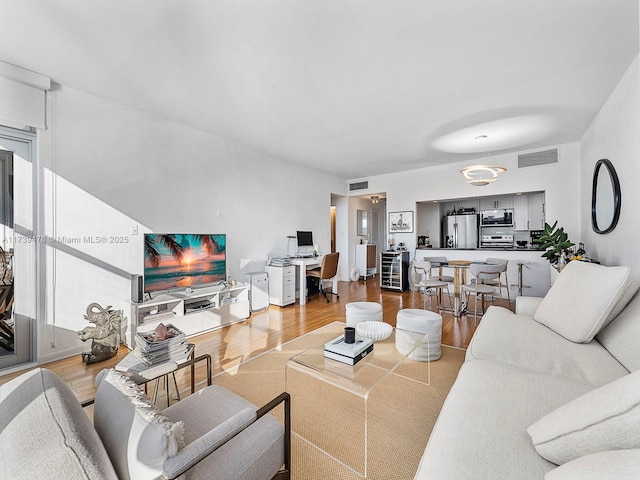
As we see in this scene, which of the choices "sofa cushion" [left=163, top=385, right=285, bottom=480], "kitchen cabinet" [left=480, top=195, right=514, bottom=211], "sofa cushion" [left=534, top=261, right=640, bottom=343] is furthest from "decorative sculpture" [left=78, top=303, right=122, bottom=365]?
"kitchen cabinet" [left=480, top=195, right=514, bottom=211]

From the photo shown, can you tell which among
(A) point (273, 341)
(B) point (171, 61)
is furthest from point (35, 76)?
(A) point (273, 341)

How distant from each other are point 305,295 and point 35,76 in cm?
432

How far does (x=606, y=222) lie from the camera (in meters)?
3.29

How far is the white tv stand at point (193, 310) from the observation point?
3.10 metres

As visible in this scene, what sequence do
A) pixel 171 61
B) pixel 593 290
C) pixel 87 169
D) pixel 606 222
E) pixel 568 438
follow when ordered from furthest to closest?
A: 1. pixel 606 222
2. pixel 87 169
3. pixel 171 61
4. pixel 593 290
5. pixel 568 438

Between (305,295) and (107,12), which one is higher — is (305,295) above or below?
below

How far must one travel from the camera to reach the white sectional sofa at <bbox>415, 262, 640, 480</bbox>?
750mm

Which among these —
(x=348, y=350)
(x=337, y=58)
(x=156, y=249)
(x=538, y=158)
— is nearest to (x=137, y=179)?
(x=156, y=249)

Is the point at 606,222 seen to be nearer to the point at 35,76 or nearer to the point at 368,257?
the point at 368,257

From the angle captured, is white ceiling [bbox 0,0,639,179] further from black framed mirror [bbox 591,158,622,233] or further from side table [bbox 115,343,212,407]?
side table [bbox 115,343,212,407]

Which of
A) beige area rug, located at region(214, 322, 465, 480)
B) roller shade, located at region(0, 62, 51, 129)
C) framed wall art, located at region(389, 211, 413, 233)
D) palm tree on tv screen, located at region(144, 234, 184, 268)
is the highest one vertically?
roller shade, located at region(0, 62, 51, 129)

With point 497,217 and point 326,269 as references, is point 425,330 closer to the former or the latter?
point 326,269

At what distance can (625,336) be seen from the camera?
5.37 feet

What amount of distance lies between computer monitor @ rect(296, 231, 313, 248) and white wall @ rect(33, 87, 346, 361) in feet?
3.13
